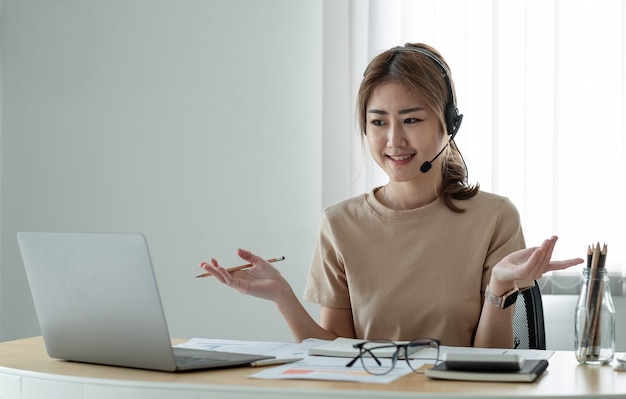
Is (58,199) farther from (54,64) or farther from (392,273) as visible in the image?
(392,273)

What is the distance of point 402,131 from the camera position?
1.76 m

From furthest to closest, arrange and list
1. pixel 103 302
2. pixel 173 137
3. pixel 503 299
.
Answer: pixel 173 137, pixel 503 299, pixel 103 302

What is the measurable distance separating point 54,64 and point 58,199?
0.51m

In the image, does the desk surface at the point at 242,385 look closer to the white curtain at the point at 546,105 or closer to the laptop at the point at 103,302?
the laptop at the point at 103,302

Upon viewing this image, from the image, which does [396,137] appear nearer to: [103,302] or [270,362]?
[270,362]

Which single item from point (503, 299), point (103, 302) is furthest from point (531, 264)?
point (103, 302)

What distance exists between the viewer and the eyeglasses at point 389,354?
3.88 feet

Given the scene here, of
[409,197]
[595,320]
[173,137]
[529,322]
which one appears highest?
[173,137]

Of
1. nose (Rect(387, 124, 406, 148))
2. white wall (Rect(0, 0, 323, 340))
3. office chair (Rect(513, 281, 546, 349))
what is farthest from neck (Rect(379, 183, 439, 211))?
white wall (Rect(0, 0, 323, 340))

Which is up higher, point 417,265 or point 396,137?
point 396,137

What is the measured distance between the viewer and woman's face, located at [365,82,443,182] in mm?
1748

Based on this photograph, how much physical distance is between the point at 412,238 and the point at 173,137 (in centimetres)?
139

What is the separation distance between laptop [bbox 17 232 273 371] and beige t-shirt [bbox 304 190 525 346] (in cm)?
51

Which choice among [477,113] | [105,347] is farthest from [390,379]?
[477,113]
